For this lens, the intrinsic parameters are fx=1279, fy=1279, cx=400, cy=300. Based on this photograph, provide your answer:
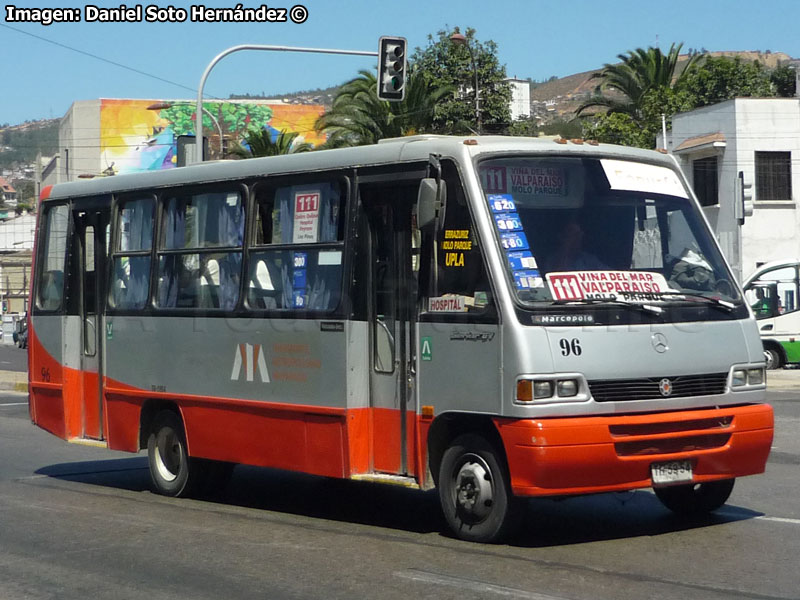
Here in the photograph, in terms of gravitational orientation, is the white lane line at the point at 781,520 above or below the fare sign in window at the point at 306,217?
below

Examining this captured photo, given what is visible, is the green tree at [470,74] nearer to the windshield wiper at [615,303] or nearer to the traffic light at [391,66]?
the traffic light at [391,66]

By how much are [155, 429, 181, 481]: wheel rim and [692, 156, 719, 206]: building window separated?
1211 inches

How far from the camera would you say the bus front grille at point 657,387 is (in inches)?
316

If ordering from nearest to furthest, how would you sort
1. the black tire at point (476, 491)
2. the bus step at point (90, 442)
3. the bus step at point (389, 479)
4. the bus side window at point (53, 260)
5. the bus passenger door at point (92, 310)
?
1. the black tire at point (476, 491)
2. the bus step at point (389, 479)
3. the bus step at point (90, 442)
4. the bus passenger door at point (92, 310)
5. the bus side window at point (53, 260)

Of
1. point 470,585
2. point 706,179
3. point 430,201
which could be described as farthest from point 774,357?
point 470,585

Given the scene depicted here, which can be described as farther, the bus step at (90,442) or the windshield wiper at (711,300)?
the bus step at (90,442)

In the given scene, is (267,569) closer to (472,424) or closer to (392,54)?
(472,424)

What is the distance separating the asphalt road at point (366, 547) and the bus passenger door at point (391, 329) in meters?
0.64

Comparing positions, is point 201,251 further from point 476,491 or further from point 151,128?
point 151,128

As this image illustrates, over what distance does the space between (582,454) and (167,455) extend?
495 centimetres

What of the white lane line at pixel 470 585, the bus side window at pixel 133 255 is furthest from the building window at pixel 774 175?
the white lane line at pixel 470 585

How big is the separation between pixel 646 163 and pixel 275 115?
104 m

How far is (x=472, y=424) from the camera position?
8445 mm

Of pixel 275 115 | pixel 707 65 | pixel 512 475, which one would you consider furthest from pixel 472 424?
pixel 275 115
